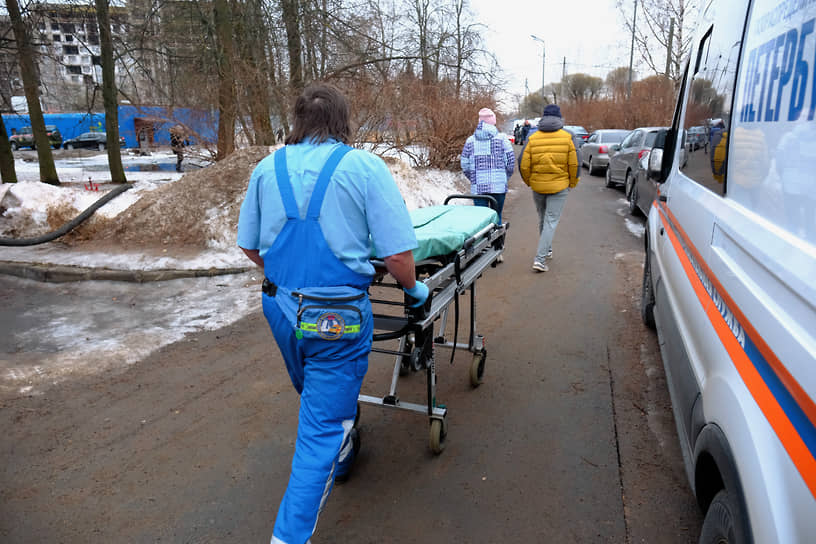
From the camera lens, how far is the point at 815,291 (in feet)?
4.04

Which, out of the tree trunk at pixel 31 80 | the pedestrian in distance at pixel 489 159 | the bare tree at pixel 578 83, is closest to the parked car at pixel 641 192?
the pedestrian in distance at pixel 489 159

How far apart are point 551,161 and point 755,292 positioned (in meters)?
5.43

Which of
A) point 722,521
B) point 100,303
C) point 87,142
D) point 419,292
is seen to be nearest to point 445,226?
point 419,292

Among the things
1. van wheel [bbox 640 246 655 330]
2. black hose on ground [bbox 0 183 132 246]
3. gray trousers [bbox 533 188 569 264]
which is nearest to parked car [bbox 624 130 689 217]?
gray trousers [bbox 533 188 569 264]

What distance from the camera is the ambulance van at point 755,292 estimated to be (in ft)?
4.18

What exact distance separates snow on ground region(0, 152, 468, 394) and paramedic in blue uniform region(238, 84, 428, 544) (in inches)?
122

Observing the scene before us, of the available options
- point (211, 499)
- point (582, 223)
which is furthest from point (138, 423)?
point (582, 223)

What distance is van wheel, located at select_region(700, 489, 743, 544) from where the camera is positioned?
1.53 meters

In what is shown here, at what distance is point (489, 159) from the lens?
741cm

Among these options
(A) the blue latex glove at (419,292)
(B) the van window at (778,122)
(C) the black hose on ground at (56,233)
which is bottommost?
(C) the black hose on ground at (56,233)

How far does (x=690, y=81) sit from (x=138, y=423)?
4495 millimetres

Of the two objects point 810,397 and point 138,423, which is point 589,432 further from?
point 138,423

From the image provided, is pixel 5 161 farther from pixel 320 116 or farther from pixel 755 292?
pixel 755 292

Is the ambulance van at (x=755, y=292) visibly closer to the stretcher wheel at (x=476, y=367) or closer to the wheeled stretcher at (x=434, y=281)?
the wheeled stretcher at (x=434, y=281)
